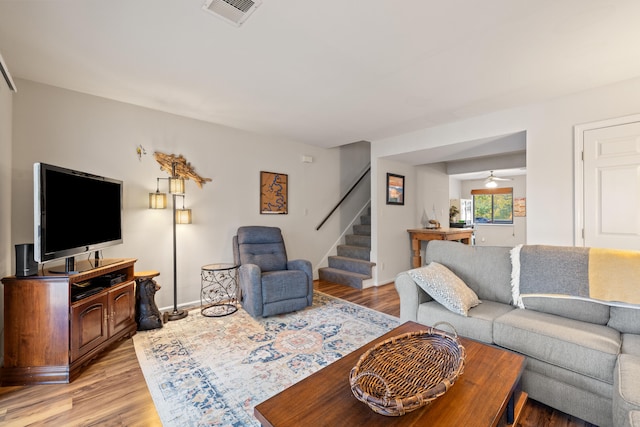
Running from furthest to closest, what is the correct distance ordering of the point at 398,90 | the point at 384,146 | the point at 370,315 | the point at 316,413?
the point at 384,146
the point at 370,315
the point at 398,90
the point at 316,413

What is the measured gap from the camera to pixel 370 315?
323 centimetres

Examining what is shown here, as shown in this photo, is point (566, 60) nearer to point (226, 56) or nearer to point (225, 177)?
point (226, 56)

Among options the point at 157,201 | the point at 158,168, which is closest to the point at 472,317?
the point at 157,201

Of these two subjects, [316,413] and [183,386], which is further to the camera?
[183,386]

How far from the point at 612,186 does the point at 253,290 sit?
3.64m

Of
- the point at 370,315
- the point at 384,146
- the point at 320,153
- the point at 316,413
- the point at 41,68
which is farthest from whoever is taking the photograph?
the point at 320,153

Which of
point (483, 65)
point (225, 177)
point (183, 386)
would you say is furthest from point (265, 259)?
point (483, 65)

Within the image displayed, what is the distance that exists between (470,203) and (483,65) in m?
7.66

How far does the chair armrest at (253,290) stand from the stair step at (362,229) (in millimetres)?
2866

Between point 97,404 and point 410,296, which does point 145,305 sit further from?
point 410,296

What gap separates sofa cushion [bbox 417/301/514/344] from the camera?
1.96m

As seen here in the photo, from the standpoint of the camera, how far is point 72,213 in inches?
87.4

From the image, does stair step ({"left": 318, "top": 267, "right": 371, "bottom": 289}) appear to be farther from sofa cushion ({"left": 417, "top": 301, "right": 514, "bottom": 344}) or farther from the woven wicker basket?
the woven wicker basket

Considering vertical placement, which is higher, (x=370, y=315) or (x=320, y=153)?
(x=320, y=153)
